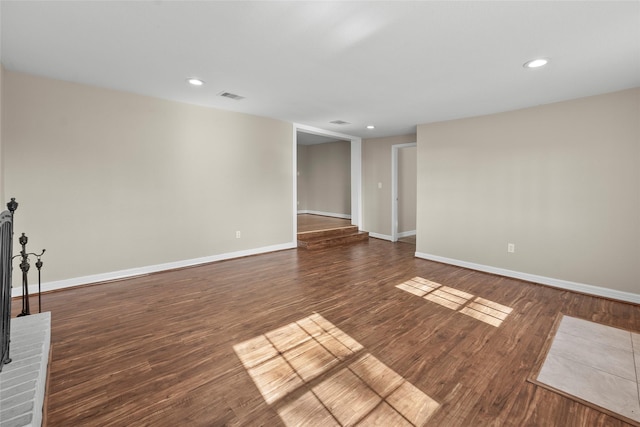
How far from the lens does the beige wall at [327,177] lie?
9.19m

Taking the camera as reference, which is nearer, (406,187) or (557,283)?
(557,283)

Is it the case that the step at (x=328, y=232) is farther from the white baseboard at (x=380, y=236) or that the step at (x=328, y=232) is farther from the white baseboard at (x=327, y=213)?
the white baseboard at (x=327, y=213)

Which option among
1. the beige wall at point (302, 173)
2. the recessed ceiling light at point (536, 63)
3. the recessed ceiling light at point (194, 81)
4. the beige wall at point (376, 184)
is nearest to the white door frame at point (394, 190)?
the beige wall at point (376, 184)

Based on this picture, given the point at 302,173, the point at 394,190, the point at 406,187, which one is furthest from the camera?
the point at 302,173

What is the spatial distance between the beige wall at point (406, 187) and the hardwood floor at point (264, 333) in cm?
296

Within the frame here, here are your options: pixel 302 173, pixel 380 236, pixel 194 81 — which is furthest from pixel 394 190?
pixel 194 81

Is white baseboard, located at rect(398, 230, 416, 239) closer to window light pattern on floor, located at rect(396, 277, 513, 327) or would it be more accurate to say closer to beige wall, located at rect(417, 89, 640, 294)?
beige wall, located at rect(417, 89, 640, 294)

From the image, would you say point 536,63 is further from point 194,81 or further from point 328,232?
point 328,232

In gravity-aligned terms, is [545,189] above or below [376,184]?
below

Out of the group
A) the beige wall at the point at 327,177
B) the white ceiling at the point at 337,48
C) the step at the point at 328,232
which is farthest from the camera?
the beige wall at the point at 327,177

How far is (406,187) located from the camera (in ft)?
24.2

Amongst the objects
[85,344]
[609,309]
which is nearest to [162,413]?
[85,344]

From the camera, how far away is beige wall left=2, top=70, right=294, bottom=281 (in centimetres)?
335

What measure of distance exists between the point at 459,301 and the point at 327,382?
6.88 feet
